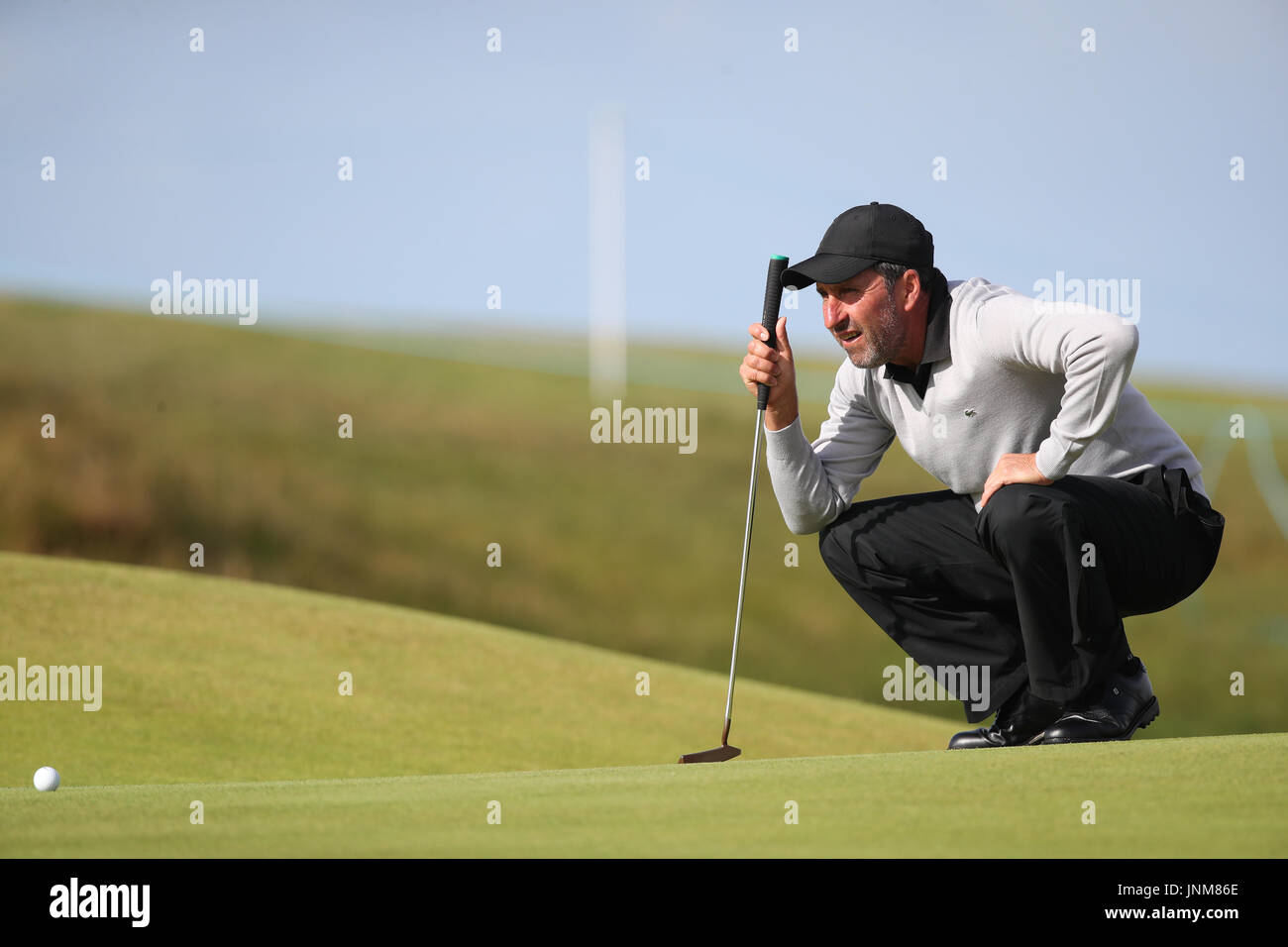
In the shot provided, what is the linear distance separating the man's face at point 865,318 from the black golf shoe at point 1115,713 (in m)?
0.83

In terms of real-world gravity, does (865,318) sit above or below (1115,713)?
above

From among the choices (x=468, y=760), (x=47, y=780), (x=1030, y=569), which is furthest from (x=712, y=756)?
(x=468, y=760)

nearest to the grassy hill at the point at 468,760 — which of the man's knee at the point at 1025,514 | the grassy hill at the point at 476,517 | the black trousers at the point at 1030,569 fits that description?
the black trousers at the point at 1030,569

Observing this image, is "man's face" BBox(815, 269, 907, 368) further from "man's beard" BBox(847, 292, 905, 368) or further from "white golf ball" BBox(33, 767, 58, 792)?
"white golf ball" BBox(33, 767, 58, 792)

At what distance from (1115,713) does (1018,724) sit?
0.19 meters

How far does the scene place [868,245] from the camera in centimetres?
275

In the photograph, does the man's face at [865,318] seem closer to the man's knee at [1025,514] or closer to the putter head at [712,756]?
the man's knee at [1025,514]

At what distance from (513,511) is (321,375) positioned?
2866 millimetres

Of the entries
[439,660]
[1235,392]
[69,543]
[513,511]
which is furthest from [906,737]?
[1235,392]

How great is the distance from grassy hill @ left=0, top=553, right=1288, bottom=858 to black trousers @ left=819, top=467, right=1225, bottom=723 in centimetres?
30

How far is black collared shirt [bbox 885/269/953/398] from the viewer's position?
2.81 meters

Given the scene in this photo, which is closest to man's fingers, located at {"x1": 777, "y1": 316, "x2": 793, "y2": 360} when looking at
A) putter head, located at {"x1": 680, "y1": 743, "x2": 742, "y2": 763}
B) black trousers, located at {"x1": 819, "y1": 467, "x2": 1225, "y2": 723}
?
black trousers, located at {"x1": 819, "y1": 467, "x2": 1225, "y2": 723}

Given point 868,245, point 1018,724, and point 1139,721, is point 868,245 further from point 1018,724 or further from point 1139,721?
point 1139,721
